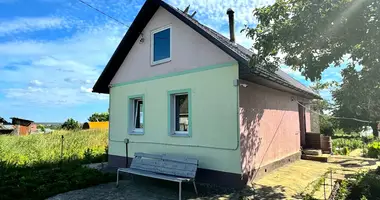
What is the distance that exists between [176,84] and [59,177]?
4.98 metres

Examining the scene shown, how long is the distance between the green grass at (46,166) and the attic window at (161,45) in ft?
14.9

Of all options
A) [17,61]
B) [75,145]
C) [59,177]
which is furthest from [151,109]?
[17,61]

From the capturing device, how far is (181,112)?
8578 mm

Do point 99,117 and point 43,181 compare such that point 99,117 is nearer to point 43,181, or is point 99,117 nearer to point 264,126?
point 43,181

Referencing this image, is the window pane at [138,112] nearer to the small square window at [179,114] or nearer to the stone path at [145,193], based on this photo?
the small square window at [179,114]

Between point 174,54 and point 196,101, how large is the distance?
201 cm

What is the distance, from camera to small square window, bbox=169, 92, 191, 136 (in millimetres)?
8422

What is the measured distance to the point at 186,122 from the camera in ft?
27.6

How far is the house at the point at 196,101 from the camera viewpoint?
714cm

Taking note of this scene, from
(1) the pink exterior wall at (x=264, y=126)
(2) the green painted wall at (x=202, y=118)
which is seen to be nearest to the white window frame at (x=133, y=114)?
(2) the green painted wall at (x=202, y=118)

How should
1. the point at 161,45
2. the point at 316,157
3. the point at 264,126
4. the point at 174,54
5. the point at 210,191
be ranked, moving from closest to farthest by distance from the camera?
1. the point at 210,191
2. the point at 264,126
3. the point at 174,54
4. the point at 161,45
5. the point at 316,157

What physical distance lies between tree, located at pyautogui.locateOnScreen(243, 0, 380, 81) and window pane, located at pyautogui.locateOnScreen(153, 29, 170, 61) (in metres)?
3.34

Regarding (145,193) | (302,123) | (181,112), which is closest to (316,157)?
(302,123)

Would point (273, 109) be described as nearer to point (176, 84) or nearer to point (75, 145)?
point (176, 84)
